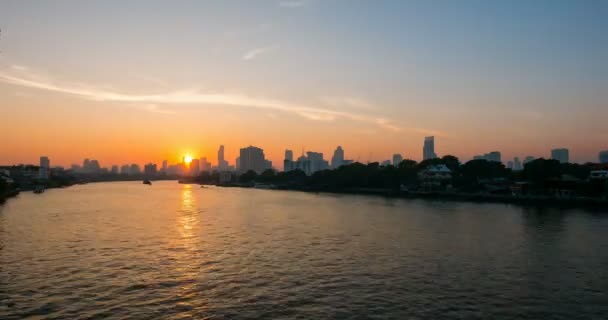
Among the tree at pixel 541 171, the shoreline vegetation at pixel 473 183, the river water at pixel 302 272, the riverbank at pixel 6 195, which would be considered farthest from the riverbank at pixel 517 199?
the riverbank at pixel 6 195

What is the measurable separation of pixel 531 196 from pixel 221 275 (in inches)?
3245

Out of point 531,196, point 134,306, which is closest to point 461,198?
point 531,196

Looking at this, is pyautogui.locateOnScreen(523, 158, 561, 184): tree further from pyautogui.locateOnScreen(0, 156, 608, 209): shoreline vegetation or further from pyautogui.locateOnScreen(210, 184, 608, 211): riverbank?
pyautogui.locateOnScreen(210, 184, 608, 211): riverbank

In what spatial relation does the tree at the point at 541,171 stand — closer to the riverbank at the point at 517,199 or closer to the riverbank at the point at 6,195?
the riverbank at the point at 517,199

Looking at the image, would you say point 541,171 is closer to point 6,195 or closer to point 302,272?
point 302,272

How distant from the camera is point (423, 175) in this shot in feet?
427

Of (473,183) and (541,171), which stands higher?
(541,171)

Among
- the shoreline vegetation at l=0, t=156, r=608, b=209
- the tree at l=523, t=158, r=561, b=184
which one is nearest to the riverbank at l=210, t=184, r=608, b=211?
the shoreline vegetation at l=0, t=156, r=608, b=209

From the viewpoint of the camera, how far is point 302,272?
26.5m

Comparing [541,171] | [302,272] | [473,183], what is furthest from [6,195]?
[541,171]

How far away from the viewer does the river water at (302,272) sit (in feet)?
65.0

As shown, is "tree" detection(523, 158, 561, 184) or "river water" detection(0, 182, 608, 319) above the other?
"tree" detection(523, 158, 561, 184)

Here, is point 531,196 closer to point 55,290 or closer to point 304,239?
point 304,239

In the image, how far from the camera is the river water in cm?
1981
